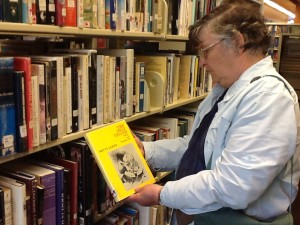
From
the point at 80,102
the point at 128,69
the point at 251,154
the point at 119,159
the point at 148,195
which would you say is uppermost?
the point at 128,69

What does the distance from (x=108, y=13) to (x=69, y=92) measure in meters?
0.37

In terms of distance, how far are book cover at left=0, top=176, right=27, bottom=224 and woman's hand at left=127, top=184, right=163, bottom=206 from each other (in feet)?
1.28

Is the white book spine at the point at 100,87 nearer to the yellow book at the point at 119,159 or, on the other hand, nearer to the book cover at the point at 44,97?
the yellow book at the point at 119,159

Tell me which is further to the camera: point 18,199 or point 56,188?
point 56,188

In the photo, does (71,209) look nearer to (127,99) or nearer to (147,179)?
(147,179)

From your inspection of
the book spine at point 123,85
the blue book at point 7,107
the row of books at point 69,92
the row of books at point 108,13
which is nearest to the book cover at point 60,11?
the row of books at point 108,13

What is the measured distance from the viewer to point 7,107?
97cm

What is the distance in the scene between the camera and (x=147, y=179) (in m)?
1.36

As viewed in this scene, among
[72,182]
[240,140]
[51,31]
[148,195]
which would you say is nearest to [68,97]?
[51,31]

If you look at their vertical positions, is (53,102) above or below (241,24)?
below

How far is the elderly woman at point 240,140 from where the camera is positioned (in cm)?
101

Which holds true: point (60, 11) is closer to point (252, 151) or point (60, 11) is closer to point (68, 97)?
point (68, 97)

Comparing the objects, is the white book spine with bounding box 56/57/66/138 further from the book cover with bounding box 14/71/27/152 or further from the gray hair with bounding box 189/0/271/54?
the gray hair with bounding box 189/0/271/54

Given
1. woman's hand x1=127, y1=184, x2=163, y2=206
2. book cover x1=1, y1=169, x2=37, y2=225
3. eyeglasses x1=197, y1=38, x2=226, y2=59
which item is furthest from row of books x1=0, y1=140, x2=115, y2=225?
eyeglasses x1=197, y1=38, x2=226, y2=59
